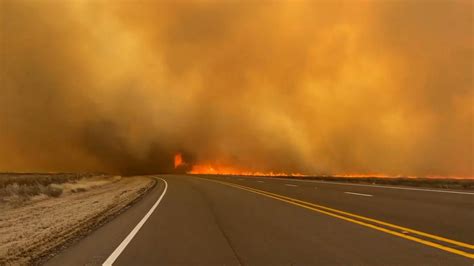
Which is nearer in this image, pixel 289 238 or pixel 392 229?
pixel 289 238

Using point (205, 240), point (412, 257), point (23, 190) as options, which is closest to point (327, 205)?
point (205, 240)

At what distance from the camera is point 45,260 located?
7.18m

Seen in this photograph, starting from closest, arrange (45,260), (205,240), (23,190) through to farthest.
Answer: (45,260)
(205,240)
(23,190)

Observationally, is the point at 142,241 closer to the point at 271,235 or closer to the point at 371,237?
the point at 271,235

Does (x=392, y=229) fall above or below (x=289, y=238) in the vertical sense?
above

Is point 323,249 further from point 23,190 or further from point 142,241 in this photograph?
point 23,190

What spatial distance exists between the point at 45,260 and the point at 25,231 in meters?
5.34

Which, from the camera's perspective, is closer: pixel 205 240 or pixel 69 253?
pixel 69 253

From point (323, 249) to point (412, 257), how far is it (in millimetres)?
1447

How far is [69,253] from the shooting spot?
25.1 ft

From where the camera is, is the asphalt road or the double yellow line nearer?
the asphalt road

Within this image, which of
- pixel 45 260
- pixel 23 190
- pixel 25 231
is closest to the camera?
pixel 45 260

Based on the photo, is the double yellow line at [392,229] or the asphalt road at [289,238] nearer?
the asphalt road at [289,238]

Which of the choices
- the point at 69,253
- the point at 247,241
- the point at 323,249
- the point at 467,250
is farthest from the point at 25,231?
the point at 467,250
